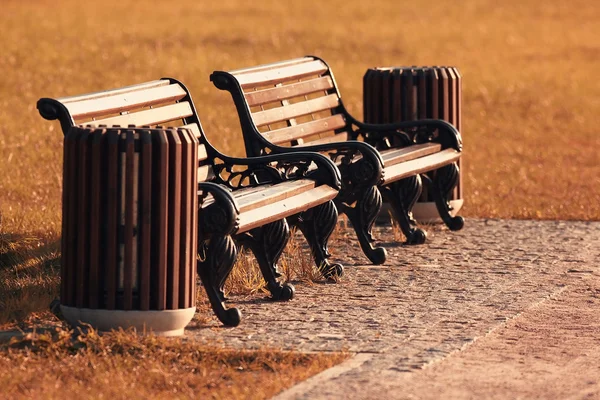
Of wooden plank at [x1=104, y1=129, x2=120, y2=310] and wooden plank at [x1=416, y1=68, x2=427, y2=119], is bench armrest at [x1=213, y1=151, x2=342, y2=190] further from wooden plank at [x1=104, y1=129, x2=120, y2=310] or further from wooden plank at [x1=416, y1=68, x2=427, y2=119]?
wooden plank at [x1=416, y1=68, x2=427, y2=119]

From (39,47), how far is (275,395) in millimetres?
16974

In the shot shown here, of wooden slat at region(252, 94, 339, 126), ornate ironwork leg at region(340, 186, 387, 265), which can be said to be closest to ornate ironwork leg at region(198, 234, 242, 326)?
ornate ironwork leg at region(340, 186, 387, 265)

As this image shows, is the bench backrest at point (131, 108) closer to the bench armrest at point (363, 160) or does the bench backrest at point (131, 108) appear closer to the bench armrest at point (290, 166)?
the bench armrest at point (290, 166)

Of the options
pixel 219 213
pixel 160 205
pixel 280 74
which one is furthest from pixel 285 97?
pixel 160 205

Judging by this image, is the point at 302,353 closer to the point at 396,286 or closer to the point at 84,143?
the point at 84,143

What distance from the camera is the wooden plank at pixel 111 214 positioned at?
600 cm

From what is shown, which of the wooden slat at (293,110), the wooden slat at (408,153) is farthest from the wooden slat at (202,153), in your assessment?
the wooden slat at (408,153)

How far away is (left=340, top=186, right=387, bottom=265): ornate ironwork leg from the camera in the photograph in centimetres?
835

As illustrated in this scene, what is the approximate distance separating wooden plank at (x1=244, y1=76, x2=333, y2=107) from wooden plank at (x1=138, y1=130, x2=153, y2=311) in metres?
2.65

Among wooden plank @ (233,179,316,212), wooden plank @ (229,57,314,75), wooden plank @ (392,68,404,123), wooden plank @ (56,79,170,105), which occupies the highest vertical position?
wooden plank @ (56,79,170,105)

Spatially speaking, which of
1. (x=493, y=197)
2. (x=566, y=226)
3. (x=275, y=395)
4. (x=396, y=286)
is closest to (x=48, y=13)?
(x=493, y=197)

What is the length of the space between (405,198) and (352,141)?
1132 mm

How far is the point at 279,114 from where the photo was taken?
9.05m

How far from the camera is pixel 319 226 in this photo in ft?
25.9
